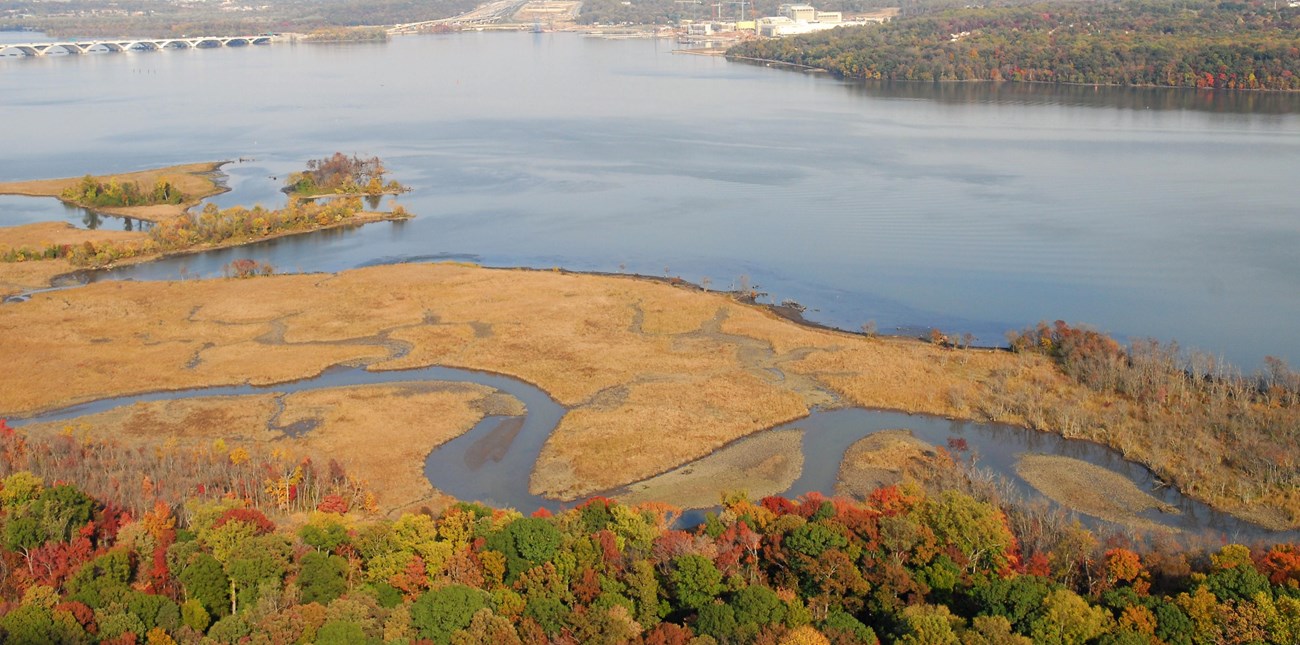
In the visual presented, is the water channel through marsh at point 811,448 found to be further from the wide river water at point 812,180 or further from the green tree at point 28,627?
the green tree at point 28,627

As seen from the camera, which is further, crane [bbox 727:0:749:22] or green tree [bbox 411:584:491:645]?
crane [bbox 727:0:749:22]

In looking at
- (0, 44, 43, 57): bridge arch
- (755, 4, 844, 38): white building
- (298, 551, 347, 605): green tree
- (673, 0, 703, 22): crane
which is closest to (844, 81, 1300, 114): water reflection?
(755, 4, 844, 38): white building

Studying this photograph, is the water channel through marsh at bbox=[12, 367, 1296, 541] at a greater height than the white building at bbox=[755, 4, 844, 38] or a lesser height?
lesser

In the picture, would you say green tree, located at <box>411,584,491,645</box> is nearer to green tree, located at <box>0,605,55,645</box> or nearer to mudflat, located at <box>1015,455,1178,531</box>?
green tree, located at <box>0,605,55,645</box>

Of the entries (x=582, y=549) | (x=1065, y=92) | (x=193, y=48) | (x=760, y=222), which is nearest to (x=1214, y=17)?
(x=1065, y=92)

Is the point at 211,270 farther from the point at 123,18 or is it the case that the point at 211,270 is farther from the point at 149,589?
the point at 123,18

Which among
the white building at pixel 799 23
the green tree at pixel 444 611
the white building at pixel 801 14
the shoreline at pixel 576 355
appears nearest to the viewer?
the green tree at pixel 444 611

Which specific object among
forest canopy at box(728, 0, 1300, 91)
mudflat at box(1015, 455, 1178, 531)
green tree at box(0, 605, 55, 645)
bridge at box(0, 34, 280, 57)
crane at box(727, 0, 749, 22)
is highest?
crane at box(727, 0, 749, 22)

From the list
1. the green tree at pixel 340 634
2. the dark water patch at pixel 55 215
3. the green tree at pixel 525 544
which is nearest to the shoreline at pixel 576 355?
the green tree at pixel 525 544
